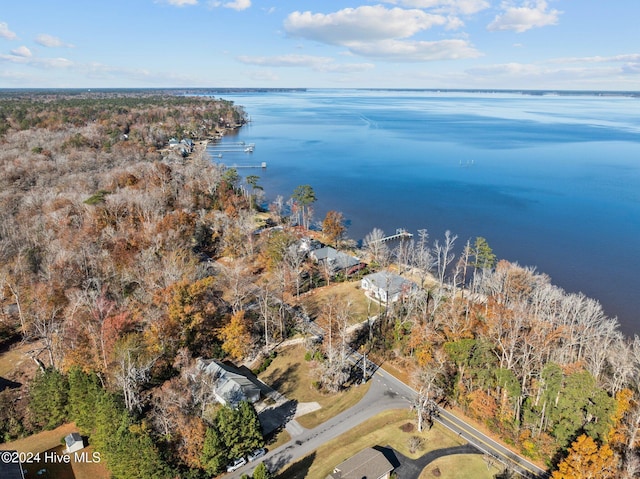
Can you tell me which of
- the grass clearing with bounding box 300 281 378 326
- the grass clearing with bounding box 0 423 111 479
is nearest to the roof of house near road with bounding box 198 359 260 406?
the grass clearing with bounding box 0 423 111 479

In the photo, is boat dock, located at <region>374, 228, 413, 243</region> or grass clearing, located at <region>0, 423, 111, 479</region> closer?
grass clearing, located at <region>0, 423, 111, 479</region>

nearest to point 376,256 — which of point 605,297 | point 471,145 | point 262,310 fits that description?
point 262,310

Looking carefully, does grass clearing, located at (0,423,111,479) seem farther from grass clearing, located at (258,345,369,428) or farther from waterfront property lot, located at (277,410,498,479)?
grass clearing, located at (258,345,369,428)

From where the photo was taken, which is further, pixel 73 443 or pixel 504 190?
pixel 504 190

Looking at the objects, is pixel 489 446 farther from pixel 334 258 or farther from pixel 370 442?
pixel 334 258

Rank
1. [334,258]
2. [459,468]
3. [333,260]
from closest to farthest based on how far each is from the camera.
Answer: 1. [459,468]
2. [333,260]
3. [334,258]

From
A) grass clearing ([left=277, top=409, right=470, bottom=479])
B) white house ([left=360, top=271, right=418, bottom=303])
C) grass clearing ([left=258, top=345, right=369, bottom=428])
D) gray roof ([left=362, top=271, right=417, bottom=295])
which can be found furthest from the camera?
gray roof ([left=362, top=271, right=417, bottom=295])

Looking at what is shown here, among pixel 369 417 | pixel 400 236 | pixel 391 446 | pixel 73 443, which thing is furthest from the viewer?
pixel 400 236

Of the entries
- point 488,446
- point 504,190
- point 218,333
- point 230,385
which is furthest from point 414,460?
point 504,190
